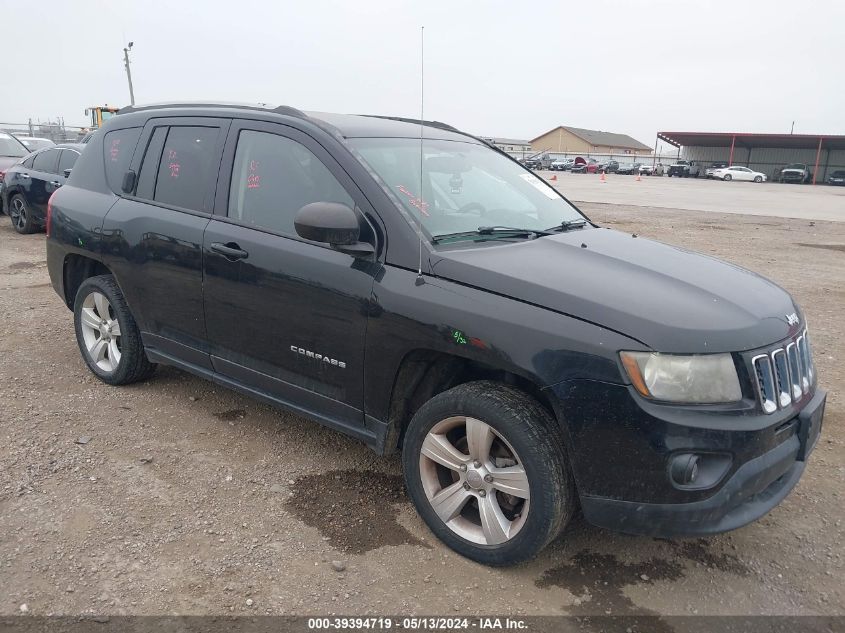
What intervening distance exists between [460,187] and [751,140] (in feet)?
222

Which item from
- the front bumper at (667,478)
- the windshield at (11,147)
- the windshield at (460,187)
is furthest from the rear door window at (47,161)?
the front bumper at (667,478)

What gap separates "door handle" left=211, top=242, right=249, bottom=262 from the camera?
3447 millimetres

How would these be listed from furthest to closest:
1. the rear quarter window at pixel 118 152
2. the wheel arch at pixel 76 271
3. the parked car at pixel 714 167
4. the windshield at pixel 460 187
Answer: the parked car at pixel 714 167, the wheel arch at pixel 76 271, the rear quarter window at pixel 118 152, the windshield at pixel 460 187

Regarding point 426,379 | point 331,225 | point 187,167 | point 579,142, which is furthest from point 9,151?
point 579,142

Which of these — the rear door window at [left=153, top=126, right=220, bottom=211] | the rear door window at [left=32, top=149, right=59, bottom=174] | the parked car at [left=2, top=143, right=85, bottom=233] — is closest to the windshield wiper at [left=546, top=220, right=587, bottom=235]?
the rear door window at [left=153, top=126, right=220, bottom=211]

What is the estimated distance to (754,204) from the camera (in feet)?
79.3

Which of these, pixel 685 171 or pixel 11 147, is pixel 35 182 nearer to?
pixel 11 147

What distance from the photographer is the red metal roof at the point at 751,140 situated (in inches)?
2293

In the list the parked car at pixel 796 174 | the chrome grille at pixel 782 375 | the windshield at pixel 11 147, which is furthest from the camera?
the parked car at pixel 796 174

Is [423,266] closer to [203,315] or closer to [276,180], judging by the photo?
[276,180]

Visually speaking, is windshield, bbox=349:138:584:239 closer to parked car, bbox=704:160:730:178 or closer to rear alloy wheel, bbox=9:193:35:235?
rear alloy wheel, bbox=9:193:35:235

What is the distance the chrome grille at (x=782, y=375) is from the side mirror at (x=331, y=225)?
168 cm

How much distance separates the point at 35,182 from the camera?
1095 centimetres

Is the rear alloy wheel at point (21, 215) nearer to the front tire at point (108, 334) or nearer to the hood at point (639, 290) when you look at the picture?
the front tire at point (108, 334)
